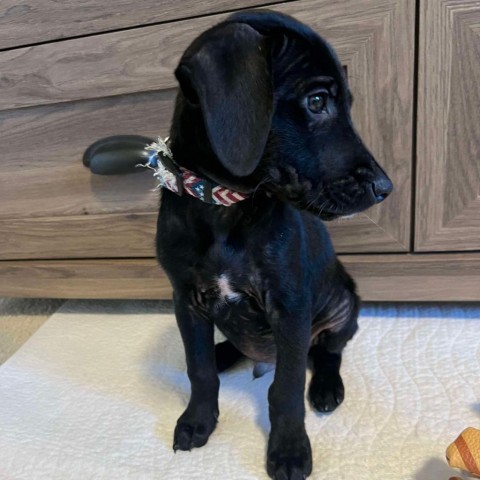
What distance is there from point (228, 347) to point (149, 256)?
0.33 m

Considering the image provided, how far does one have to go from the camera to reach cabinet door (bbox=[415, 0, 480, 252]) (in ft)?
3.23

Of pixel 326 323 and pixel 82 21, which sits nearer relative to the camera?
pixel 326 323

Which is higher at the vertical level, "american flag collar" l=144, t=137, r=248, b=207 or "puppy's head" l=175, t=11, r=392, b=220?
"puppy's head" l=175, t=11, r=392, b=220

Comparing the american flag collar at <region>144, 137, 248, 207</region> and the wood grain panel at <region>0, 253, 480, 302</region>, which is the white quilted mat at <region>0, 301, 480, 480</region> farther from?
the american flag collar at <region>144, 137, 248, 207</region>

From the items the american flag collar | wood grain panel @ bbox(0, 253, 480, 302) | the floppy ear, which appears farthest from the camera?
wood grain panel @ bbox(0, 253, 480, 302)

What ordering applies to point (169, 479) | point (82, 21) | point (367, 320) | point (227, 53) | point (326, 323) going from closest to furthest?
point (227, 53), point (169, 479), point (326, 323), point (82, 21), point (367, 320)

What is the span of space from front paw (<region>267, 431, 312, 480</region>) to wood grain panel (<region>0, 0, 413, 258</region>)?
19.8 inches

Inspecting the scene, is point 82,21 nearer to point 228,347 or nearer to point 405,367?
point 228,347

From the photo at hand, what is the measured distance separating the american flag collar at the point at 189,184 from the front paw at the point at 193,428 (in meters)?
0.37

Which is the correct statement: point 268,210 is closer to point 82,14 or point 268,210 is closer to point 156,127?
point 156,127

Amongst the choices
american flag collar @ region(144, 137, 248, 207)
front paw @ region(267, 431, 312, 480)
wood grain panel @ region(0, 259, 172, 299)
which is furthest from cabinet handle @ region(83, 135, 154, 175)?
front paw @ region(267, 431, 312, 480)

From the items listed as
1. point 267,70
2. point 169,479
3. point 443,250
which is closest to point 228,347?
point 169,479

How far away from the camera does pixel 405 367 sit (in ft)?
3.42

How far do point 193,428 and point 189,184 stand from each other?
1.35 ft
